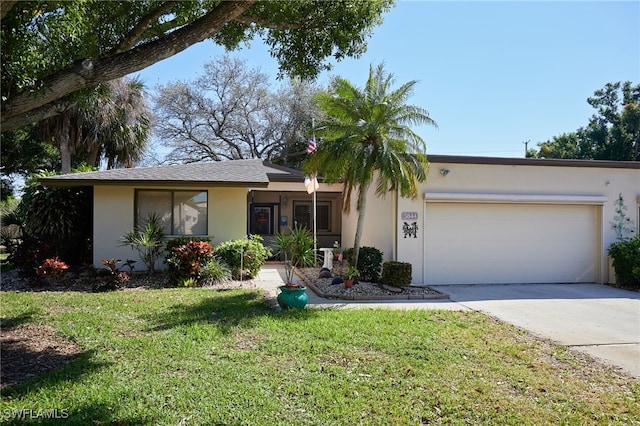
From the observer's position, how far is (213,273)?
1056 cm

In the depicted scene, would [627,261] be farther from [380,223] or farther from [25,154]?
[25,154]

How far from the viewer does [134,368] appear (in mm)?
4770

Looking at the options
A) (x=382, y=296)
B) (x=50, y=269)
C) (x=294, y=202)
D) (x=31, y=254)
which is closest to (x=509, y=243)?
(x=382, y=296)

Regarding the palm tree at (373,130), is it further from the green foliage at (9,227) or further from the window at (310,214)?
the green foliage at (9,227)

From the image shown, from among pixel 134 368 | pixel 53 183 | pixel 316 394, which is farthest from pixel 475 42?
pixel 53 183

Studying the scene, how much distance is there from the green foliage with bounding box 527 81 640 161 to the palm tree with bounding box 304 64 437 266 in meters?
26.4

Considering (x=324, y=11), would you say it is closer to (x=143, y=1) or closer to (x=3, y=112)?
(x=143, y=1)

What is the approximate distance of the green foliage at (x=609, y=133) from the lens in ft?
94.7

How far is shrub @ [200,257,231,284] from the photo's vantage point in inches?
414

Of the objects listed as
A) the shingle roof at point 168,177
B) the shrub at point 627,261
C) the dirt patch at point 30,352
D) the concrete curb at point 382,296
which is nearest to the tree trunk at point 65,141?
the shingle roof at point 168,177

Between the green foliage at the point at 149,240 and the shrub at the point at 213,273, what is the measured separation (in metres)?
1.61

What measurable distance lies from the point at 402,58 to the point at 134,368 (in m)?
8.76

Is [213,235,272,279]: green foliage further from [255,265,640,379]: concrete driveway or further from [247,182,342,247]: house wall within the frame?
[247,182,342,247]: house wall

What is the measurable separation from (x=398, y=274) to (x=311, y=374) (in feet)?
18.8
